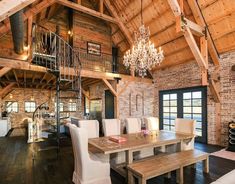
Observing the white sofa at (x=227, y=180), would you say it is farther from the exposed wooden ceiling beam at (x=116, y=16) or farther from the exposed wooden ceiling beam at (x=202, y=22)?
the exposed wooden ceiling beam at (x=116, y=16)

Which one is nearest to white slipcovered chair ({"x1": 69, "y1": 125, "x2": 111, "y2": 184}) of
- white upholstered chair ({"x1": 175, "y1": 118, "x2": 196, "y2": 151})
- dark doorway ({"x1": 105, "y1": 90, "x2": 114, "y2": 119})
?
white upholstered chair ({"x1": 175, "y1": 118, "x2": 196, "y2": 151})

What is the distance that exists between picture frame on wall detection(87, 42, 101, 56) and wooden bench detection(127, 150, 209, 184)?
6334 mm

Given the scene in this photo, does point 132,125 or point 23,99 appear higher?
point 23,99

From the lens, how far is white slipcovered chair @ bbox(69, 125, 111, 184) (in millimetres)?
2537

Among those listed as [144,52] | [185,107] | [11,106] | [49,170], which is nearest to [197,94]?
[185,107]

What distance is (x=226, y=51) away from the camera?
17.5 feet

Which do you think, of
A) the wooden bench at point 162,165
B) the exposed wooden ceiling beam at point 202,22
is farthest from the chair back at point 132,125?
the exposed wooden ceiling beam at point 202,22

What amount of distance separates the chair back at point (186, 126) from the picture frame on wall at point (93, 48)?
17.8ft

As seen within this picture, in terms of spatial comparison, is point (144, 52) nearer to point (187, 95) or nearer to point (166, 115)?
point (187, 95)

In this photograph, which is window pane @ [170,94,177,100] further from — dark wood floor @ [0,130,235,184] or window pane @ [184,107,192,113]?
dark wood floor @ [0,130,235,184]

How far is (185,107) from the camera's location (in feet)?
21.6

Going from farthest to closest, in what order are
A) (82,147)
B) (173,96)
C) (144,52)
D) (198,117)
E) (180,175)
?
(173,96) < (198,117) < (144,52) < (180,175) < (82,147)

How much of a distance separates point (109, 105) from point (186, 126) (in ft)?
13.7

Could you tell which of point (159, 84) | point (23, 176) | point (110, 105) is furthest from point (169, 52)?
point (23, 176)
